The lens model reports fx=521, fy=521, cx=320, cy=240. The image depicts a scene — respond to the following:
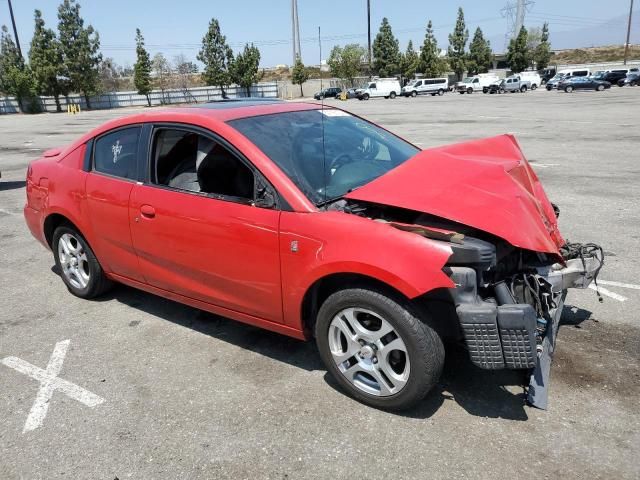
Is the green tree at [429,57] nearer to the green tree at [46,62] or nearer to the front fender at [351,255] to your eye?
the green tree at [46,62]

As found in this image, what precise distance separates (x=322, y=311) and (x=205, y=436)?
92cm

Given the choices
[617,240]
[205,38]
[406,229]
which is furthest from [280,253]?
[205,38]

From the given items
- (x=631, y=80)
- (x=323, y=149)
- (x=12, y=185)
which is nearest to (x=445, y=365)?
(x=323, y=149)

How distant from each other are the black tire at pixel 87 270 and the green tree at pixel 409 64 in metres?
78.0

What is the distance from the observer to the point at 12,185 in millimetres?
10844

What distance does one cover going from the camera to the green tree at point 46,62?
186ft

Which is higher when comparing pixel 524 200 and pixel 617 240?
pixel 524 200

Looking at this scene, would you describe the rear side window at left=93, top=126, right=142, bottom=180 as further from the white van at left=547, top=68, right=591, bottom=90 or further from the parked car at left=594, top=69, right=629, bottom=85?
the parked car at left=594, top=69, right=629, bottom=85

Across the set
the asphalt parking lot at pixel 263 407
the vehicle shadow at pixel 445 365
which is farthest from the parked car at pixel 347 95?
the vehicle shadow at pixel 445 365

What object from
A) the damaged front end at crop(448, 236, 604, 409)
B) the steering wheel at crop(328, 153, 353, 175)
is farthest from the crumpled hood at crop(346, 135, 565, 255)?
the steering wheel at crop(328, 153, 353, 175)

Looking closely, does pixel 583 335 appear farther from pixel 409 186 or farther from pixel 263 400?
pixel 263 400

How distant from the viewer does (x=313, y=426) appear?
2855mm

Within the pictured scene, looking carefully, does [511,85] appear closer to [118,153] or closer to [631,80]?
[631,80]

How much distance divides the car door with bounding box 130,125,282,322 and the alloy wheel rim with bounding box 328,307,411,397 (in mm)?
439
